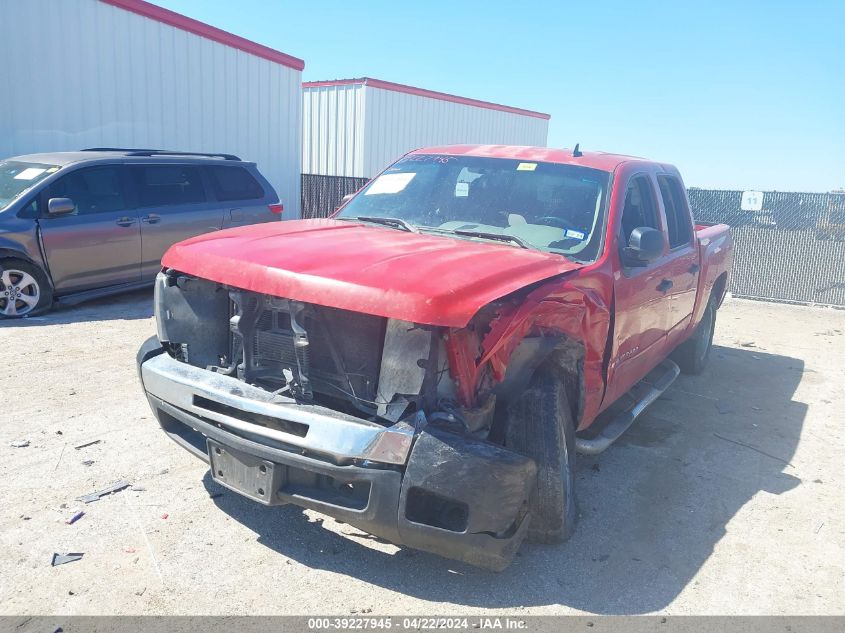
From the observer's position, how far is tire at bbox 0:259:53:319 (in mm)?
7426

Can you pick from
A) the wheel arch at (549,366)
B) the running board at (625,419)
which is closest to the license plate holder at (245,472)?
the wheel arch at (549,366)

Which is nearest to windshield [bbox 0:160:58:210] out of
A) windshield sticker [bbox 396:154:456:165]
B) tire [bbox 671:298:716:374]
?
windshield sticker [bbox 396:154:456:165]

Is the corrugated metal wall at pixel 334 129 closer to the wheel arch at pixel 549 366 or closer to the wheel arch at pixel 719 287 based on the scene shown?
the wheel arch at pixel 719 287

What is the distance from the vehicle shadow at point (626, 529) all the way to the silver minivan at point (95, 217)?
4.87 m

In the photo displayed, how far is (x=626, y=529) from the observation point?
3.78 meters

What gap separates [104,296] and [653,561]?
23.3ft

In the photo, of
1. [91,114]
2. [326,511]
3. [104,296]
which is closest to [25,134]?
[91,114]

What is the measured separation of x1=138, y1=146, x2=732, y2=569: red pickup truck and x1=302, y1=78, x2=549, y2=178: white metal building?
14.5 m

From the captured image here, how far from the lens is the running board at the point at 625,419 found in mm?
3914

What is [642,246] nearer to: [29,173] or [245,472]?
[245,472]

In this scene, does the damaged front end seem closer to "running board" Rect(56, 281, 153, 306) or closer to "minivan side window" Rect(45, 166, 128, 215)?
"running board" Rect(56, 281, 153, 306)

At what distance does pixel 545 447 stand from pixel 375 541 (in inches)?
38.0

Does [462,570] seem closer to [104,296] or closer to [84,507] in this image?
[84,507]

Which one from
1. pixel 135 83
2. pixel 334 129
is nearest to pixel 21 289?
pixel 135 83
